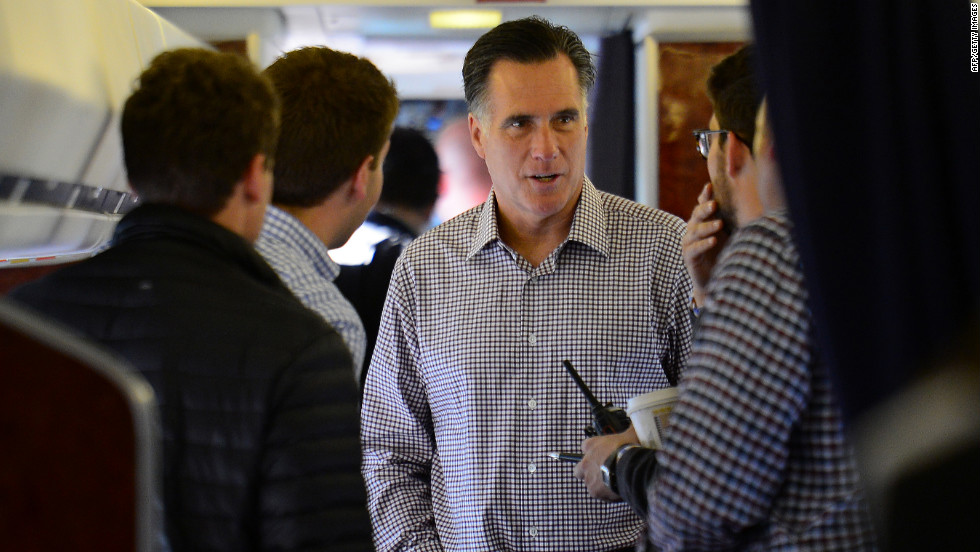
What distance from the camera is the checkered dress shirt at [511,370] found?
191 centimetres

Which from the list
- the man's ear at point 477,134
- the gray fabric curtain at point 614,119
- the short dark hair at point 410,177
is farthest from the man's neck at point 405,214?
the gray fabric curtain at point 614,119

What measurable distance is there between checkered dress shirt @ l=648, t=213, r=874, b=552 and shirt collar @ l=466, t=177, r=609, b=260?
36.5 inches

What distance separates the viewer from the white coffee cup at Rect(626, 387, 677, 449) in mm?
1331

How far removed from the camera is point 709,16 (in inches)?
150

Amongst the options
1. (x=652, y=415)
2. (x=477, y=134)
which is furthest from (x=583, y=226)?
(x=652, y=415)

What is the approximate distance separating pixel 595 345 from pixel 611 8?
235 cm

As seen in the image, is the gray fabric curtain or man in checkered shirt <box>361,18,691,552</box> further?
the gray fabric curtain

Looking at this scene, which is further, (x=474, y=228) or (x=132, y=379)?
(x=474, y=228)

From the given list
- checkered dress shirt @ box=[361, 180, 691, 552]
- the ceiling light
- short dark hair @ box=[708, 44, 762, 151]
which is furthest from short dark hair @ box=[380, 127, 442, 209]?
short dark hair @ box=[708, 44, 762, 151]

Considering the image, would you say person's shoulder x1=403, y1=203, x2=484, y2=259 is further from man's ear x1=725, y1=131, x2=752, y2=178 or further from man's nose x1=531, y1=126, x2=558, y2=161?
man's ear x1=725, y1=131, x2=752, y2=178

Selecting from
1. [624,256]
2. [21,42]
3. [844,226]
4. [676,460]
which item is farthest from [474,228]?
[844,226]

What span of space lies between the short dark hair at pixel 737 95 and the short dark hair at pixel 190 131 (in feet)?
2.26

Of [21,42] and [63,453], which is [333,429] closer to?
[63,453]

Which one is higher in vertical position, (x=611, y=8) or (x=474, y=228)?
(x=611, y=8)
